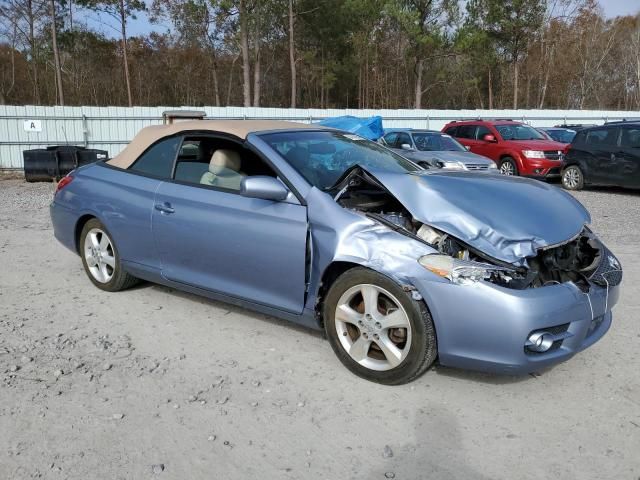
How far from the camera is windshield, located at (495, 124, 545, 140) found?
1591cm

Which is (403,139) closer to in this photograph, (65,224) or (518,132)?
(518,132)

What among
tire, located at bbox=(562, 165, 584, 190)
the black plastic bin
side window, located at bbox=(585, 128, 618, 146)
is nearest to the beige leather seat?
side window, located at bbox=(585, 128, 618, 146)

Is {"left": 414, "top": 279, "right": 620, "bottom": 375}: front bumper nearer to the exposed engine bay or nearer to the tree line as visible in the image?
the exposed engine bay

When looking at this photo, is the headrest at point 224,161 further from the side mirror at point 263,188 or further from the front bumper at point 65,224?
the front bumper at point 65,224

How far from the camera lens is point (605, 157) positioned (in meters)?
12.7

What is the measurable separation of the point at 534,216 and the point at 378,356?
129 cm

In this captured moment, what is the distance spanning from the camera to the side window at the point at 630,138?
12.1 metres

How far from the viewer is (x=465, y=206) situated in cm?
346

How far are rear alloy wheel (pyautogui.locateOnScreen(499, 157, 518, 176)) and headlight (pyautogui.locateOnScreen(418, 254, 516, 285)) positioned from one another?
12.6 m

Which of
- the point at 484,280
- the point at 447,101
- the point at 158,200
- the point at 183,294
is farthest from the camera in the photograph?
the point at 447,101

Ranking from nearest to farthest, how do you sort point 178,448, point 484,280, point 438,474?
point 438,474
point 178,448
point 484,280

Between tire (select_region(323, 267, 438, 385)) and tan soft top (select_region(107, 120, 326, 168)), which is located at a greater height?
tan soft top (select_region(107, 120, 326, 168))

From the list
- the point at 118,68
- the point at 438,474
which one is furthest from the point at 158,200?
the point at 118,68

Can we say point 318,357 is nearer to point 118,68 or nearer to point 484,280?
point 484,280
